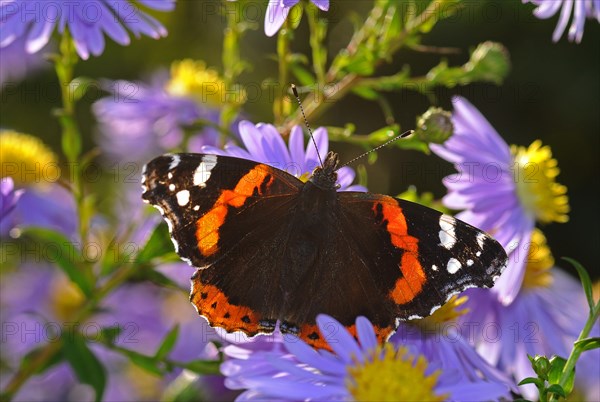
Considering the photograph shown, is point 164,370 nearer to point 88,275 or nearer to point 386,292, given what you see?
point 88,275

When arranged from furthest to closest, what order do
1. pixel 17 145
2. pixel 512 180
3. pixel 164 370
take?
pixel 17 145 < pixel 512 180 < pixel 164 370

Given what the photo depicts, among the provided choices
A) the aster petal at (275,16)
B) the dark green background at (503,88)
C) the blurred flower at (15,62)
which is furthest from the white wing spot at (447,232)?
the dark green background at (503,88)

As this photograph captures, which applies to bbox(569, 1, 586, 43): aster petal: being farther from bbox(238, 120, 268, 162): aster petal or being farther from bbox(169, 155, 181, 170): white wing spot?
bbox(169, 155, 181, 170): white wing spot

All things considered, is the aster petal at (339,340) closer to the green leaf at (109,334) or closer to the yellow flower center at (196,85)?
the green leaf at (109,334)

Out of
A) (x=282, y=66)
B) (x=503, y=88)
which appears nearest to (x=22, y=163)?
(x=282, y=66)

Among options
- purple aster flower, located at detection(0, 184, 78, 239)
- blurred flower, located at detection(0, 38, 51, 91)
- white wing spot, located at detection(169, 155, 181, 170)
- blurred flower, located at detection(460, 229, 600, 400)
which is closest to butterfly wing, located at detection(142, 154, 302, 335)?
white wing spot, located at detection(169, 155, 181, 170)

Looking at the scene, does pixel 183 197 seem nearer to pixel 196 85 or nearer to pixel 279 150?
pixel 279 150

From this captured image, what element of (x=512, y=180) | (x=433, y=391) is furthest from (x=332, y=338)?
(x=512, y=180)
